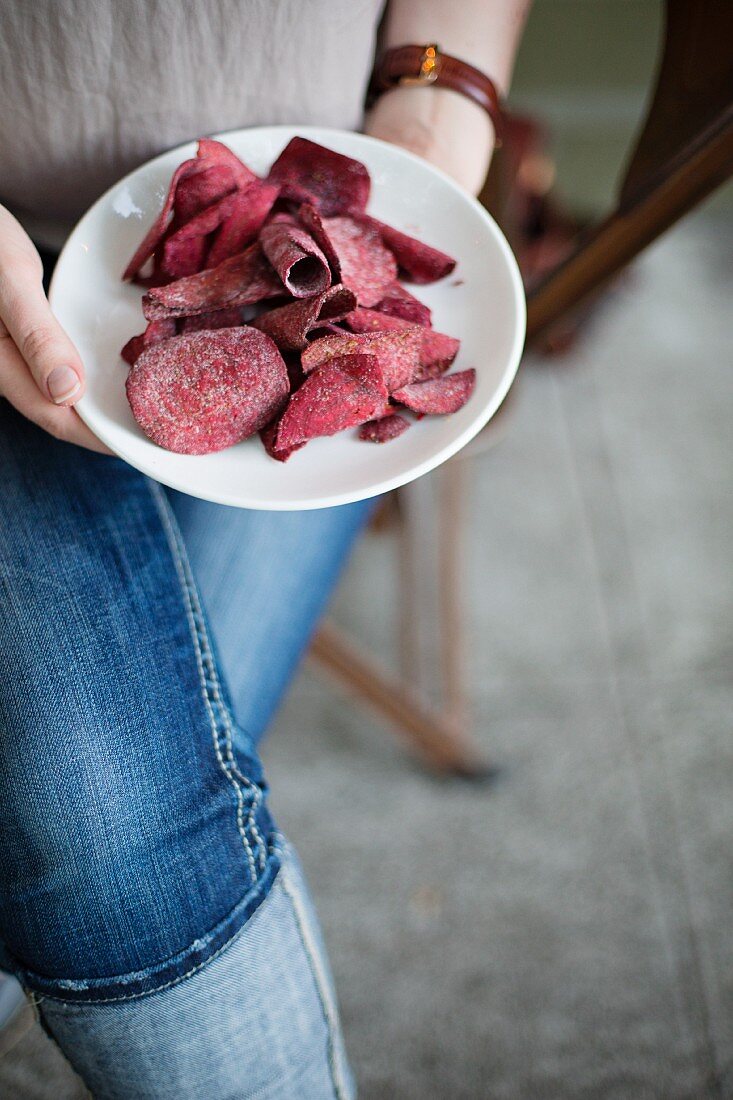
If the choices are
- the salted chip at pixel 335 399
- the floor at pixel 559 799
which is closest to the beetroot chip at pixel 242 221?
the salted chip at pixel 335 399

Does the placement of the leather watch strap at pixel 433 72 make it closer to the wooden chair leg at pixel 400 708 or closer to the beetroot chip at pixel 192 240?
the beetroot chip at pixel 192 240

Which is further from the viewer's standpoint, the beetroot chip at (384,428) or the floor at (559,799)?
the floor at (559,799)

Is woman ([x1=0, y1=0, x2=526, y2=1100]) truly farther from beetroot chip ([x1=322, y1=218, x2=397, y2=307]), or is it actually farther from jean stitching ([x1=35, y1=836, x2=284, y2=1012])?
beetroot chip ([x1=322, y1=218, x2=397, y2=307])

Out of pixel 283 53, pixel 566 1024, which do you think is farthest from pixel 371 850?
pixel 283 53

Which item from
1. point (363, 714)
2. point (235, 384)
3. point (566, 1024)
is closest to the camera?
point (235, 384)

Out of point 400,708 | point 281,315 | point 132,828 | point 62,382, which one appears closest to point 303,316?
point 281,315

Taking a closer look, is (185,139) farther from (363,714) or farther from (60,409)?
(363,714)

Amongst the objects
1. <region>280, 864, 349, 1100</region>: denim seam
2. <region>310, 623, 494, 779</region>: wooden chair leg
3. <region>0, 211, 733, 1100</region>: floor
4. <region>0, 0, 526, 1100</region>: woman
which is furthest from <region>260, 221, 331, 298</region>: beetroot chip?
<region>0, 211, 733, 1100</region>: floor
